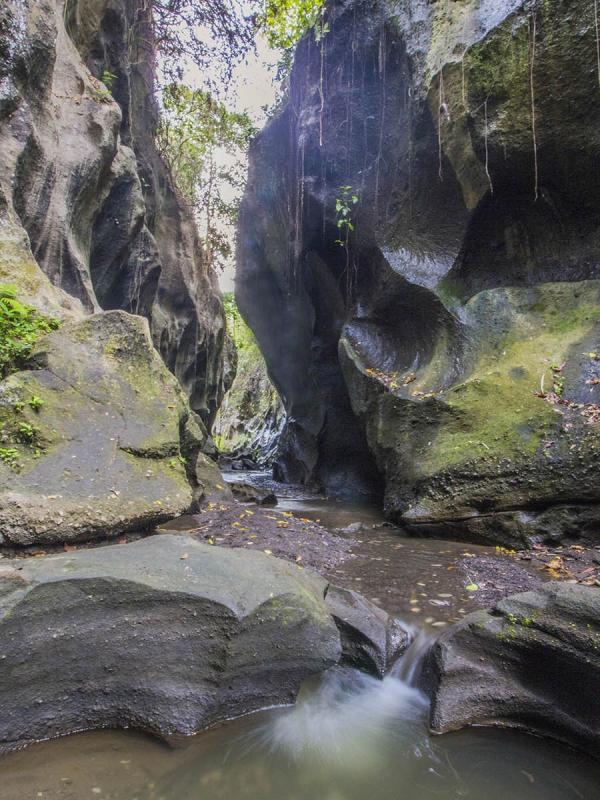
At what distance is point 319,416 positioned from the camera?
13742mm

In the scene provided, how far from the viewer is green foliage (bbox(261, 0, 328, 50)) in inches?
408

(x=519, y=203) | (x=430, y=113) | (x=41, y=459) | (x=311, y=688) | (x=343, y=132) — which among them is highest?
(x=343, y=132)

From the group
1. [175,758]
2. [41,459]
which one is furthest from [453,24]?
[175,758]

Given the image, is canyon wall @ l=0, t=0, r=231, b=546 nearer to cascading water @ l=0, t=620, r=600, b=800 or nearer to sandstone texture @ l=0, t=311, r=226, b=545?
sandstone texture @ l=0, t=311, r=226, b=545

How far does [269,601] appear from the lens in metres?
2.79

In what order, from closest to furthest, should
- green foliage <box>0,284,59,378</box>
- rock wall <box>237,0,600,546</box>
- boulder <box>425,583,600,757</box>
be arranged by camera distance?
boulder <box>425,583,600,757</box>, green foliage <box>0,284,59,378</box>, rock wall <box>237,0,600,546</box>

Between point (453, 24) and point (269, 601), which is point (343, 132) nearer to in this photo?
point (453, 24)

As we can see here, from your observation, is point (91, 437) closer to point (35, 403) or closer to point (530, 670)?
point (35, 403)

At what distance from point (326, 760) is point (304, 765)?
0.14 metres

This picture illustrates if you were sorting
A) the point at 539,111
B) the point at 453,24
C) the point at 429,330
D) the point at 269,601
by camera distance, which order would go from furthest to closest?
the point at 429,330
the point at 453,24
the point at 539,111
the point at 269,601

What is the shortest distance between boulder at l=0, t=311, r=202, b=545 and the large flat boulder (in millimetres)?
942

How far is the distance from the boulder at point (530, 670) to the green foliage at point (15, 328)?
4.57 metres

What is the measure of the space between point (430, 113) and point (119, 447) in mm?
7705

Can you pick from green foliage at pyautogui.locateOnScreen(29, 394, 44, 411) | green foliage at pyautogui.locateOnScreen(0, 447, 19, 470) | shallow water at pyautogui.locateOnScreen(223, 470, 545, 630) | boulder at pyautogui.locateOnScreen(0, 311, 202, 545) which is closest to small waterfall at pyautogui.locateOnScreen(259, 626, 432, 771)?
shallow water at pyautogui.locateOnScreen(223, 470, 545, 630)
